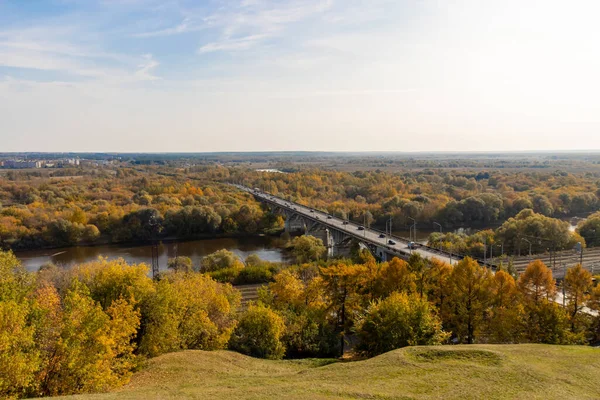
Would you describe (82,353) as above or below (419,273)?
above

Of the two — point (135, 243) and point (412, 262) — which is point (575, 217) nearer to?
point (412, 262)

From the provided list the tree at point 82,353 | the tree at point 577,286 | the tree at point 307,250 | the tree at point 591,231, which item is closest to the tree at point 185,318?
the tree at point 82,353

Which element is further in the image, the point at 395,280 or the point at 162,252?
Answer: the point at 162,252

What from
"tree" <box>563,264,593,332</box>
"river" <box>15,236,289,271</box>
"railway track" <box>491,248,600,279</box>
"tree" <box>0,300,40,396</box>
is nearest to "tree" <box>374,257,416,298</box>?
"tree" <box>563,264,593,332</box>

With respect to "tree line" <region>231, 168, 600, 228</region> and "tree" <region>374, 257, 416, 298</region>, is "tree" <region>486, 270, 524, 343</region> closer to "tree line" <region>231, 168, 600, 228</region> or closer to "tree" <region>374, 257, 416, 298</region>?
"tree" <region>374, 257, 416, 298</region>

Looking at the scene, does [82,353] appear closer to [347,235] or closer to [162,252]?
[347,235]

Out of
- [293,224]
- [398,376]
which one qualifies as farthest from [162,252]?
[398,376]
